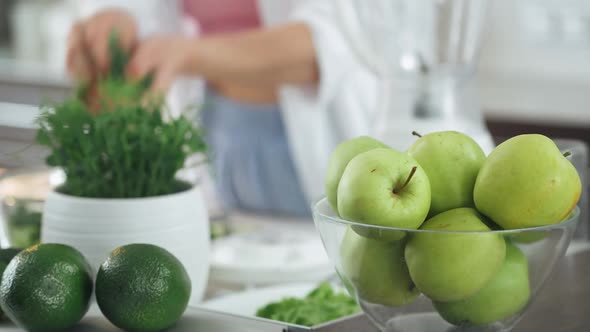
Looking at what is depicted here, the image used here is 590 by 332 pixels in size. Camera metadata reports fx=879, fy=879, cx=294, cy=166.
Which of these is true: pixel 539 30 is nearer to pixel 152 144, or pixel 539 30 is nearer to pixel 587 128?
pixel 587 128

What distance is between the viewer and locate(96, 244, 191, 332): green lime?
1.81 ft

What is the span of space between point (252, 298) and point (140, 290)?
243 millimetres

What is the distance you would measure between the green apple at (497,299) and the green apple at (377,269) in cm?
2

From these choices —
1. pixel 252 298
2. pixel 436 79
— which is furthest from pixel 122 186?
pixel 436 79

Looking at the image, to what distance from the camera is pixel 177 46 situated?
61.0 inches

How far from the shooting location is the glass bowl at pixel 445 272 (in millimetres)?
477

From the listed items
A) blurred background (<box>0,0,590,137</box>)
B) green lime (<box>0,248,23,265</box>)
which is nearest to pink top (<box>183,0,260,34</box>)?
blurred background (<box>0,0,590,137</box>)

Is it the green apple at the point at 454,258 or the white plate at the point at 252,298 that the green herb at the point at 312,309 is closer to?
the white plate at the point at 252,298

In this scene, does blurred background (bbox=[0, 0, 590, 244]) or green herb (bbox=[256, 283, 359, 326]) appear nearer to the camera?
green herb (bbox=[256, 283, 359, 326])

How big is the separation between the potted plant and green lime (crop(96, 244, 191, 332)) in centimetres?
12

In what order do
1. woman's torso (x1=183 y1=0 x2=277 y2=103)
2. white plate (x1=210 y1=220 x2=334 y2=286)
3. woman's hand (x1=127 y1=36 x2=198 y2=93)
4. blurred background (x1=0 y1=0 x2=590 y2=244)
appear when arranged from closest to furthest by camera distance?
1. white plate (x1=210 y1=220 x2=334 y2=286)
2. woman's hand (x1=127 y1=36 x2=198 y2=93)
3. woman's torso (x1=183 y1=0 x2=277 y2=103)
4. blurred background (x1=0 y1=0 x2=590 y2=244)

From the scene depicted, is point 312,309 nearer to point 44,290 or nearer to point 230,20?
point 44,290

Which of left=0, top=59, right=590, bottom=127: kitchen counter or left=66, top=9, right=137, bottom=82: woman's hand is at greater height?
left=66, top=9, right=137, bottom=82: woman's hand

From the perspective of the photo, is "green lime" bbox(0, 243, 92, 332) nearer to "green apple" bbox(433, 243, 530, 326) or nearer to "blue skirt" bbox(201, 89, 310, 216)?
"green apple" bbox(433, 243, 530, 326)
